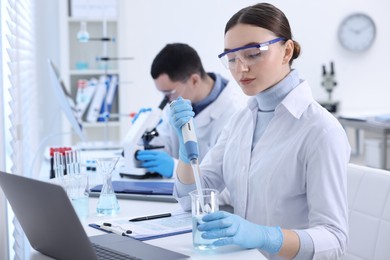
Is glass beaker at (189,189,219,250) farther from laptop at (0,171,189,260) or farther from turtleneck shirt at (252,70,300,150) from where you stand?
turtleneck shirt at (252,70,300,150)

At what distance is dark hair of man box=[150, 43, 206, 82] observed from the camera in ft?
8.75

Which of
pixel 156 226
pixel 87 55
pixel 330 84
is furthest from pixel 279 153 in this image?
pixel 330 84

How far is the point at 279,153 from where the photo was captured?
5.52 feet

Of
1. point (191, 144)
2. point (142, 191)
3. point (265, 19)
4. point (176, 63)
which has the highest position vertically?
point (265, 19)

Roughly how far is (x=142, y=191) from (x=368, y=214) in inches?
31.3

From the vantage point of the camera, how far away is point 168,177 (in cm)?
252

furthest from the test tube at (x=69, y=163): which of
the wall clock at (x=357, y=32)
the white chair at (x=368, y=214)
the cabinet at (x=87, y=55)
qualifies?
the wall clock at (x=357, y=32)

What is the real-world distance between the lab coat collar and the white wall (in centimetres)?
321

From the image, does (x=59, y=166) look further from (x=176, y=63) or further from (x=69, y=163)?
(x=176, y=63)

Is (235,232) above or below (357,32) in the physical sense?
below

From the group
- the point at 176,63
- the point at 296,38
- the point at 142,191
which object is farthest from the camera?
the point at 296,38

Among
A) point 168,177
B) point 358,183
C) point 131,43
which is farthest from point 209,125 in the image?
point 131,43

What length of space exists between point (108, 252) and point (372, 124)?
3405mm

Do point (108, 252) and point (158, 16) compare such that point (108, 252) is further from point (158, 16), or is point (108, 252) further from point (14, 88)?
point (158, 16)
